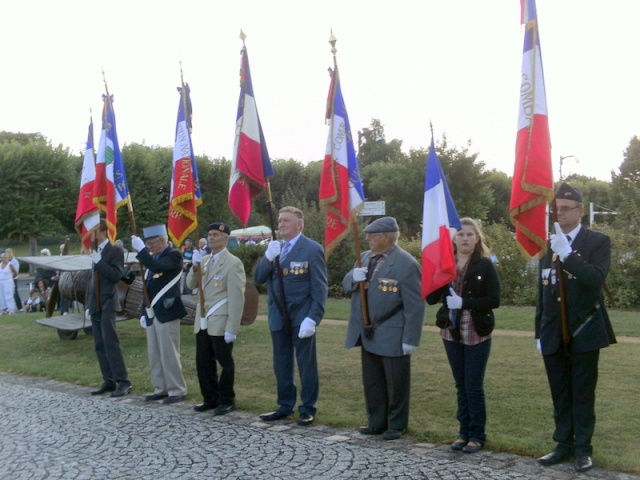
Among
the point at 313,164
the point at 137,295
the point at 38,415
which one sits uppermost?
the point at 313,164

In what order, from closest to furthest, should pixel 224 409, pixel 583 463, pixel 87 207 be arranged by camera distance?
pixel 583 463 → pixel 224 409 → pixel 87 207

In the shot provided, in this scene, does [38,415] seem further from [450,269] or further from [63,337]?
[63,337]

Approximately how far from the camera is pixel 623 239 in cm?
1847

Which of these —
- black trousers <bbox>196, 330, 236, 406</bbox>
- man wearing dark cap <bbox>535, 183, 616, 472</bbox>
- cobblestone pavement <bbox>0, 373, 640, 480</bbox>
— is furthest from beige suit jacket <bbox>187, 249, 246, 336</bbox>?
man wearing dark cap <bbox>535, 183, 616, 472</bbox>

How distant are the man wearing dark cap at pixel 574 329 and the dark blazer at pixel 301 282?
243 centimetres

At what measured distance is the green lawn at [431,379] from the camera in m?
6.88

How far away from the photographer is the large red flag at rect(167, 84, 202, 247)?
364 inches

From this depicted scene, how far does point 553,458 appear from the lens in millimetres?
5934

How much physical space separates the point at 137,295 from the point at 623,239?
1120cm

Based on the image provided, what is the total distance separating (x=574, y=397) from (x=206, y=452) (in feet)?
9.82

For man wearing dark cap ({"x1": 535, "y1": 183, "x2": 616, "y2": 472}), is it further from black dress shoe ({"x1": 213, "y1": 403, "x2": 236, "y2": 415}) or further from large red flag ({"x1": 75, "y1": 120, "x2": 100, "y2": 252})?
large red flag ({"x1": 75, "y1": 120, "x2": 100, "y2": 252})

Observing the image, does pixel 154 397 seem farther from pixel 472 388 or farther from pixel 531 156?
pixel 531 156

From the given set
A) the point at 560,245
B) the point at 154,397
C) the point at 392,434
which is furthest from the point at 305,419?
the point at 560,245

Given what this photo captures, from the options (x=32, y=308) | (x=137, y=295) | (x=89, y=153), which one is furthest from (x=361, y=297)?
(x=32, y=308)
